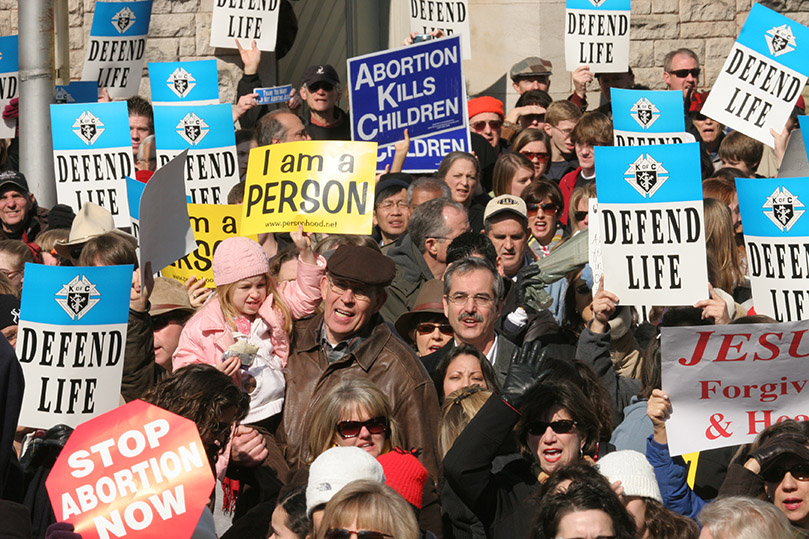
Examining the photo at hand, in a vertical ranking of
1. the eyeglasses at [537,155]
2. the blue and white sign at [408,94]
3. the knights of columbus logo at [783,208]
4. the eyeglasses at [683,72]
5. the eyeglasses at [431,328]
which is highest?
the eyeglasses at [683,72]

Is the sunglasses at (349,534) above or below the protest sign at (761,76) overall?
below

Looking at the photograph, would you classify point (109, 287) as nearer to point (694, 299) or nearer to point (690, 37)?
point (694, 299)

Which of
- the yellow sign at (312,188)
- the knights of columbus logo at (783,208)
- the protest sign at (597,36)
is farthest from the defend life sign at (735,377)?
the protest sign at (597,36)

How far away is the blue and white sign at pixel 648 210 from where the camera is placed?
7176 mm

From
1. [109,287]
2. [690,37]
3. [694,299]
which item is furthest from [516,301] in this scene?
[690,37]

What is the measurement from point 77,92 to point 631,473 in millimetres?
7857

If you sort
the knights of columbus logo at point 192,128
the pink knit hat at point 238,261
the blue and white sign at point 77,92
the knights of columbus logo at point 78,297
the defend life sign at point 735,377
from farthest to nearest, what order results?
the blue and white sign at point 77,92
the knights of columbus logo at point 192,128
the pink knit hat at point 238,261
the knights of columbus logo at point 78,297
the defend life sign at point 735,377

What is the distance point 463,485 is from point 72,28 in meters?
11.4

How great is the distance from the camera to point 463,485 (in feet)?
17.1

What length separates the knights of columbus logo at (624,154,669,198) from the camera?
7266 mm

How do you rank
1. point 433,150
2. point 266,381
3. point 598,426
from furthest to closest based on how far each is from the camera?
point 433,150, point 266,381, point 598,426

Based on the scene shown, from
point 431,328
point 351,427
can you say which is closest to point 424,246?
point 431,328

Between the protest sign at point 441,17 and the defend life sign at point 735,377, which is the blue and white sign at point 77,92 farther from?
the defend life sign at point 735,377

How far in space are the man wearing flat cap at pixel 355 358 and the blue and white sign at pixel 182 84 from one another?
4.45 meters
